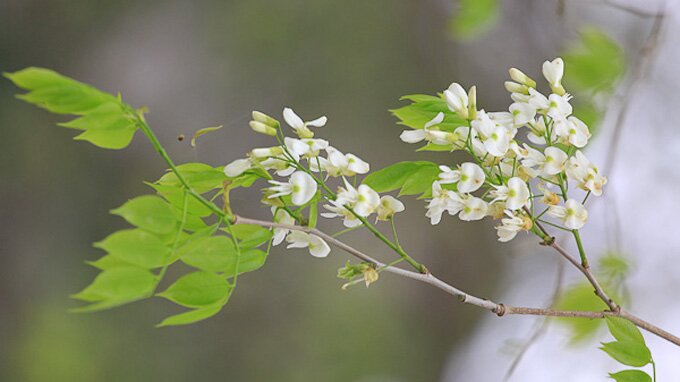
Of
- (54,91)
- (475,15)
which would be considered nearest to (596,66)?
(475,15)

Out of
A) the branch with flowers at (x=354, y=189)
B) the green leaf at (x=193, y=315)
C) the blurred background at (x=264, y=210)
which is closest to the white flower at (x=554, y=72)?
the branch with flowers at (x=354, y=189)

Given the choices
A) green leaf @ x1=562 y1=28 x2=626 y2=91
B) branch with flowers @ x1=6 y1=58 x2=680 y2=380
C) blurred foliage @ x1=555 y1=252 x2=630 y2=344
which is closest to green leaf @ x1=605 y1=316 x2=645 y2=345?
branch with flowers @ x1=6 y1=58 x2=680 y2=380

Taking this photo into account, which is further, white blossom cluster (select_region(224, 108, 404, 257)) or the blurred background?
the blurred background

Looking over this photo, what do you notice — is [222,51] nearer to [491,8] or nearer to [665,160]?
[491,8]

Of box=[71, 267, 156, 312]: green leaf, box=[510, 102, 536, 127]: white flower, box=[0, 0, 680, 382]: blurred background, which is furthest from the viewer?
box=[0, 0, 680, 382]: blurred background

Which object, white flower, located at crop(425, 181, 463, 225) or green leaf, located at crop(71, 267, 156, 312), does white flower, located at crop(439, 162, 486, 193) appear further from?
green leaf, located at crop(71, 267, 156, 312)

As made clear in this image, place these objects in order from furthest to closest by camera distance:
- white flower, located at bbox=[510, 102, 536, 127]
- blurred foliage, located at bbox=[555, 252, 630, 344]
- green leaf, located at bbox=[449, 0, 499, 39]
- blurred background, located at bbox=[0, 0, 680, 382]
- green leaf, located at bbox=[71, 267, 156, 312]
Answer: blurred background, located at bbox=[0, 0, 680, 382]
green leaf, located at bbox=[449, 0, 499, 39]
blurred foliage, located at bbox=[555, 252, 630, 344]
white flower, located at bbox=[510, 102, 536, 127]
green leaf, located at bbox=[71, 267, 156, 312]

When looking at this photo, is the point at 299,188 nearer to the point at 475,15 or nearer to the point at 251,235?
the point at 251,235
